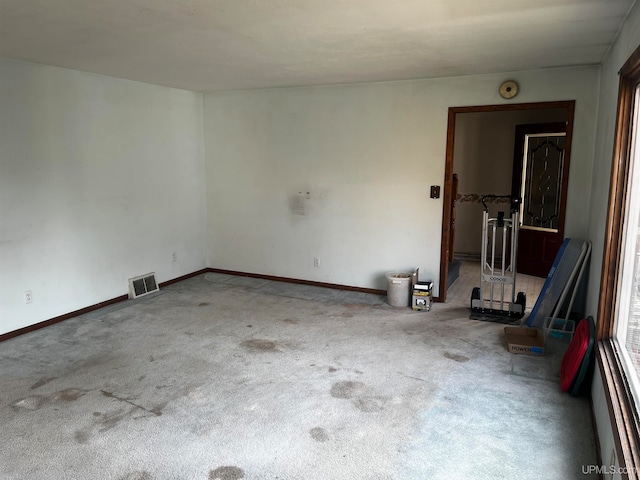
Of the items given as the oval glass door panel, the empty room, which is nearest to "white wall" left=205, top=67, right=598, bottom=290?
the empty room

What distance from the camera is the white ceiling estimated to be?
8.27 ft

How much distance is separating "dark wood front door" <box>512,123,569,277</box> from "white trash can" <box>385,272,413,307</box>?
91.4 inches

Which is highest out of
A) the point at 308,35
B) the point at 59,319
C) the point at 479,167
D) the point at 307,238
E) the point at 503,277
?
the point at 308,35

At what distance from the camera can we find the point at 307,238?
5562 millimetres

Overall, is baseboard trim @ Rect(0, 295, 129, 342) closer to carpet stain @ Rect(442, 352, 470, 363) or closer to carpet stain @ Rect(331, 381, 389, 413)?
carpet stain @ Rect(331, 381, 389, 413)

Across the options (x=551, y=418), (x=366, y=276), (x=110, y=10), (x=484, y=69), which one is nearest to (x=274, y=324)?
(x=366, y=276)

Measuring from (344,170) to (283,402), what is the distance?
3033mm

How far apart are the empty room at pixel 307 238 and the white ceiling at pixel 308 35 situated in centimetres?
3

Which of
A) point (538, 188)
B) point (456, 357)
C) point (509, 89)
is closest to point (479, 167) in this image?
point (538, 188)

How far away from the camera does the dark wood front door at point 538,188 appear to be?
596 centimetres

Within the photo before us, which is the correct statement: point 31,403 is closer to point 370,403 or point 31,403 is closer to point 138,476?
point 138,476

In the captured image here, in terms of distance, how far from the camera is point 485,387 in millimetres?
3051

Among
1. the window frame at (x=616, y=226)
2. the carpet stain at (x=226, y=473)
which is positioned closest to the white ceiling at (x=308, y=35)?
the window frame at (x=616, y=226)

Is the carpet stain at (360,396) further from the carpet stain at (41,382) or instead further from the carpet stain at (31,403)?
the carpet stain at (41,382)
